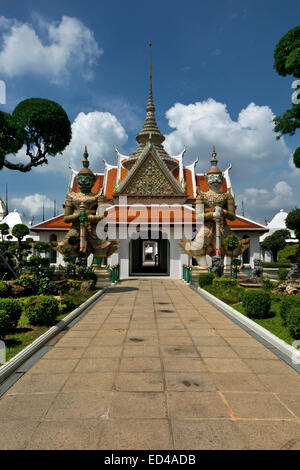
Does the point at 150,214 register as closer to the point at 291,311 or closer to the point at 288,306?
the point at 288,306

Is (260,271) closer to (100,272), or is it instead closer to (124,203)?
(100,272)

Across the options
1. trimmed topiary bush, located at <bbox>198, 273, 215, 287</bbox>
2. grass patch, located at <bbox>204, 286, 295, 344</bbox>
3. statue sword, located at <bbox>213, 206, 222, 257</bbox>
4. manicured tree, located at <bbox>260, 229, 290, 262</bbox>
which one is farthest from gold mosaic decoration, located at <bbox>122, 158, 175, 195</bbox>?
manicured tree, located at <bbox>260, 229, 290, 262</bbox>

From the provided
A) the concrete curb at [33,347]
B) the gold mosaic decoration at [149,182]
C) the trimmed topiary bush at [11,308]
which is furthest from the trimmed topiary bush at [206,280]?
the gold mosaic decoration at [149,182]

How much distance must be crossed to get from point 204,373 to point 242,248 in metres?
14.2

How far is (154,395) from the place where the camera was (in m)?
3.82

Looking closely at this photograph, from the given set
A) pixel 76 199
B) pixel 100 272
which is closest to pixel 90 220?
pixel 76 199

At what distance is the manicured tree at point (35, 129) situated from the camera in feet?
62.7

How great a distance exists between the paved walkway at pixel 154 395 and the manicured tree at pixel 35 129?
17.0m

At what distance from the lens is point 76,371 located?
183 inches

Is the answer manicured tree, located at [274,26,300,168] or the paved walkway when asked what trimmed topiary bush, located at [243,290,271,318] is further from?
manicured tree, located at [274,26,300,168]

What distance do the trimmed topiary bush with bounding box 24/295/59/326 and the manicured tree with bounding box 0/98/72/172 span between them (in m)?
15.0

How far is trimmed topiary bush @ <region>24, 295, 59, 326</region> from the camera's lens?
7.05 m

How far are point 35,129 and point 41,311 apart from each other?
54.2 ft
